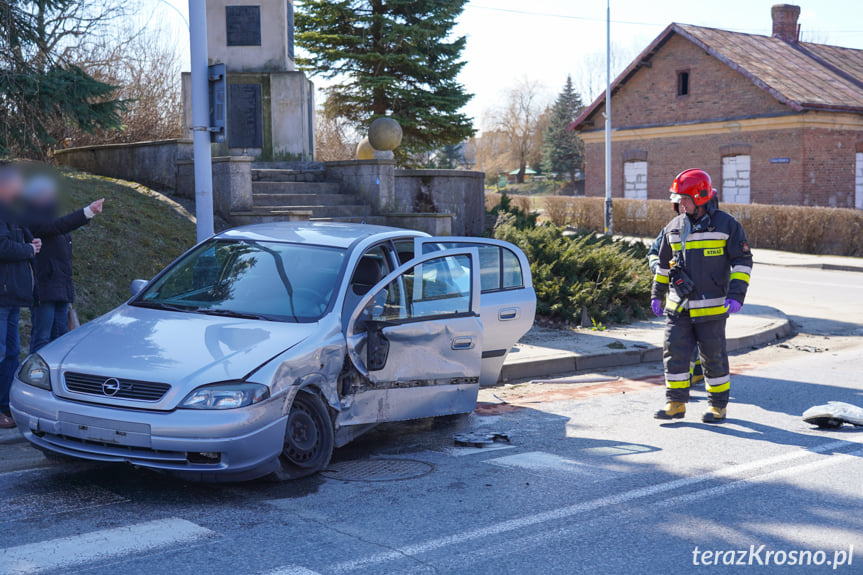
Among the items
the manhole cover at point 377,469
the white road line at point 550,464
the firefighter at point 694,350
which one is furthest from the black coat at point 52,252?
the firefighter at point 694,350

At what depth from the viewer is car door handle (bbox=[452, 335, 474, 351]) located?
6.59 meters

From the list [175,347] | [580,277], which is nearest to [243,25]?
[580,277]

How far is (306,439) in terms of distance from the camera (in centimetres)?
547

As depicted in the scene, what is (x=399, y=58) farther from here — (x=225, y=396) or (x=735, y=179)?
(x=225, y=396)

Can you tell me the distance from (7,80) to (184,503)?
8720 mm

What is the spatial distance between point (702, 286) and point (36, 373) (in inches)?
192

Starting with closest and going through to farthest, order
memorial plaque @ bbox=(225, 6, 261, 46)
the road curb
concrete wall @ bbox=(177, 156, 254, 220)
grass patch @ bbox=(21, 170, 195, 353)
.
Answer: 1. the road curb
2. grass patch @ bbox=(21, 170, 195, 353)
3. concrete wall @ bbox=(177, 156, 254, 220)
4. memorial plaque @ bbox=(225, 6, 261, 46)

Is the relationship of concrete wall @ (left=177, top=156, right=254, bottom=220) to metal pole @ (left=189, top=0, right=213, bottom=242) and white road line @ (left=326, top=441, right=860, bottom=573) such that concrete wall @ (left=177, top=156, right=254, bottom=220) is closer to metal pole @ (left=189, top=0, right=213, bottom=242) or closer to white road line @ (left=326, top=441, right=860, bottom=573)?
metal pole @ (left=189, top=0, right=213, bottom=242)

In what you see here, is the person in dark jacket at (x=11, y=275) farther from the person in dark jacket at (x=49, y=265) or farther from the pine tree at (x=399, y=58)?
the pine tree at (x=399, y=58)

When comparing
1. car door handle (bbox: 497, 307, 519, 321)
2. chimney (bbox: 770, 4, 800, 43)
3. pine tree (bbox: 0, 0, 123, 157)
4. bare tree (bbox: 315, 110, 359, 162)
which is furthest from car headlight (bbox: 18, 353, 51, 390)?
chimney (bbox: 770, 4, 800, 43)

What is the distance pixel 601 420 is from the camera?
24.2ft

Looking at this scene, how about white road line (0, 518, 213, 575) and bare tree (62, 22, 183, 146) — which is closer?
white road line (0, 518, 213, 575)

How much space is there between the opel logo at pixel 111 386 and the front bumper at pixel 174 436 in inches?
3.4

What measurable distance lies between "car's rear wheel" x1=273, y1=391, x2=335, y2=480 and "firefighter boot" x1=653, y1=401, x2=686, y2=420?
10.1 ft
